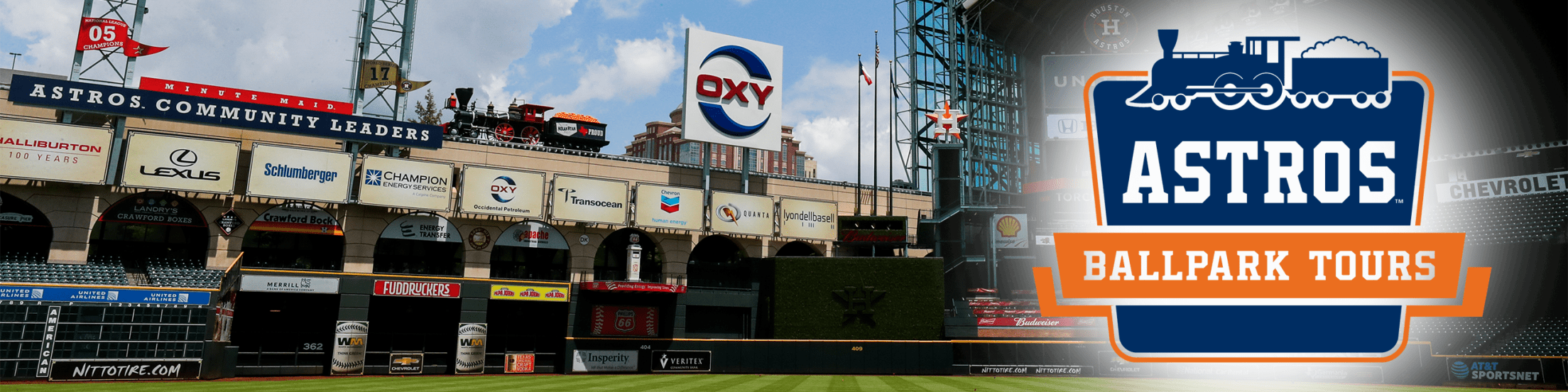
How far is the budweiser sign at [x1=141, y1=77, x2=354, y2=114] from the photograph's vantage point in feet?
123

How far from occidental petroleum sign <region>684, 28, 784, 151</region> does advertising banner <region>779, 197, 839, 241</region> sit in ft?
11.1

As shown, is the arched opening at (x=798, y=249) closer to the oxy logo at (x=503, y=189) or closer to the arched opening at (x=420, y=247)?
the oxy logo at (x=503, y=189)

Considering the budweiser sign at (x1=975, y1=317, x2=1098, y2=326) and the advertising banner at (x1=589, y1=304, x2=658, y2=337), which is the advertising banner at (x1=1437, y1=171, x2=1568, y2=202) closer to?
the budweiser sign at (x1=975, y1=317, x2=1098, y2=326)

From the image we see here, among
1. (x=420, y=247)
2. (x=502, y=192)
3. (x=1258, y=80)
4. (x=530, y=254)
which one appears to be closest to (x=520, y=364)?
(x=530, y=254)

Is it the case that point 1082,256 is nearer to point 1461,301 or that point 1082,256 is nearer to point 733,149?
point 1461,301

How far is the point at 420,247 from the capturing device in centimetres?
4128

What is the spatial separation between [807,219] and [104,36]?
3181 cm

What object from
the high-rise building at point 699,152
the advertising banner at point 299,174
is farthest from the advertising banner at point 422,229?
the high-rise building at point 699,152

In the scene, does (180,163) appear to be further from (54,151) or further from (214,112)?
(54,151)

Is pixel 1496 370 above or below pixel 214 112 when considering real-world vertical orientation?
below

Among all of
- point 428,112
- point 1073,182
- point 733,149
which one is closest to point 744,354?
point 1073,182

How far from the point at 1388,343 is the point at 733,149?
427ft

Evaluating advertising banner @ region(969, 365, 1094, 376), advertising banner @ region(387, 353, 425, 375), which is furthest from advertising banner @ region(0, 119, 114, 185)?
advertising banner @ region(969, 365, 1094, 376)

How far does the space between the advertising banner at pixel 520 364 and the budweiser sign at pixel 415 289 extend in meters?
4.12
